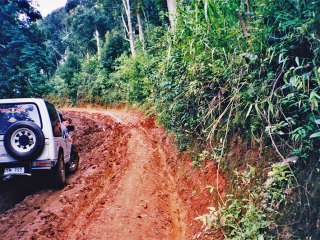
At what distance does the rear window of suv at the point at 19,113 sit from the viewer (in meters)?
5.70

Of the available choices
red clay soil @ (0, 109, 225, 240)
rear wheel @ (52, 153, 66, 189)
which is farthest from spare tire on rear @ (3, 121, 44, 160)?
red clay soil @ (0, 109, 225, 240)

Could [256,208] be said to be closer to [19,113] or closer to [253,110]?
[253,110]

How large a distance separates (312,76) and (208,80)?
2098 millimetres

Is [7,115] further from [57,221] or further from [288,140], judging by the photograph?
[288,140]

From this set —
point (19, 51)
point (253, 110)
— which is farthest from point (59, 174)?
point (19, 51)

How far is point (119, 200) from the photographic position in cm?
529

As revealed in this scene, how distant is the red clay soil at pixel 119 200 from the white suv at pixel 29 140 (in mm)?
644

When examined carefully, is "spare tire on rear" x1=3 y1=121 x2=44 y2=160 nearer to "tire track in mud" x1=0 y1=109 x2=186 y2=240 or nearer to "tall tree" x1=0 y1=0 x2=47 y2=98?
"tire track in mud" x1=0 y1=109 x2=186 y2=240

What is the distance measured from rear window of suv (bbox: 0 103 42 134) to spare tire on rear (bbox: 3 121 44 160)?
0.37m

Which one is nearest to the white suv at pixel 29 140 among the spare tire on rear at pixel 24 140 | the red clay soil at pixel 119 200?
the spare tire on rear at pixel 24 140

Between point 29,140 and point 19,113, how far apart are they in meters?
0.75

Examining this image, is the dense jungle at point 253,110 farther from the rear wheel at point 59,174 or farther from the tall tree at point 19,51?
the tall tree at point 19,51

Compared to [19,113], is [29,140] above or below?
below

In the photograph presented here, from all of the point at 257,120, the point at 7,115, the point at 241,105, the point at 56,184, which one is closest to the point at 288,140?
the point at 257,120
